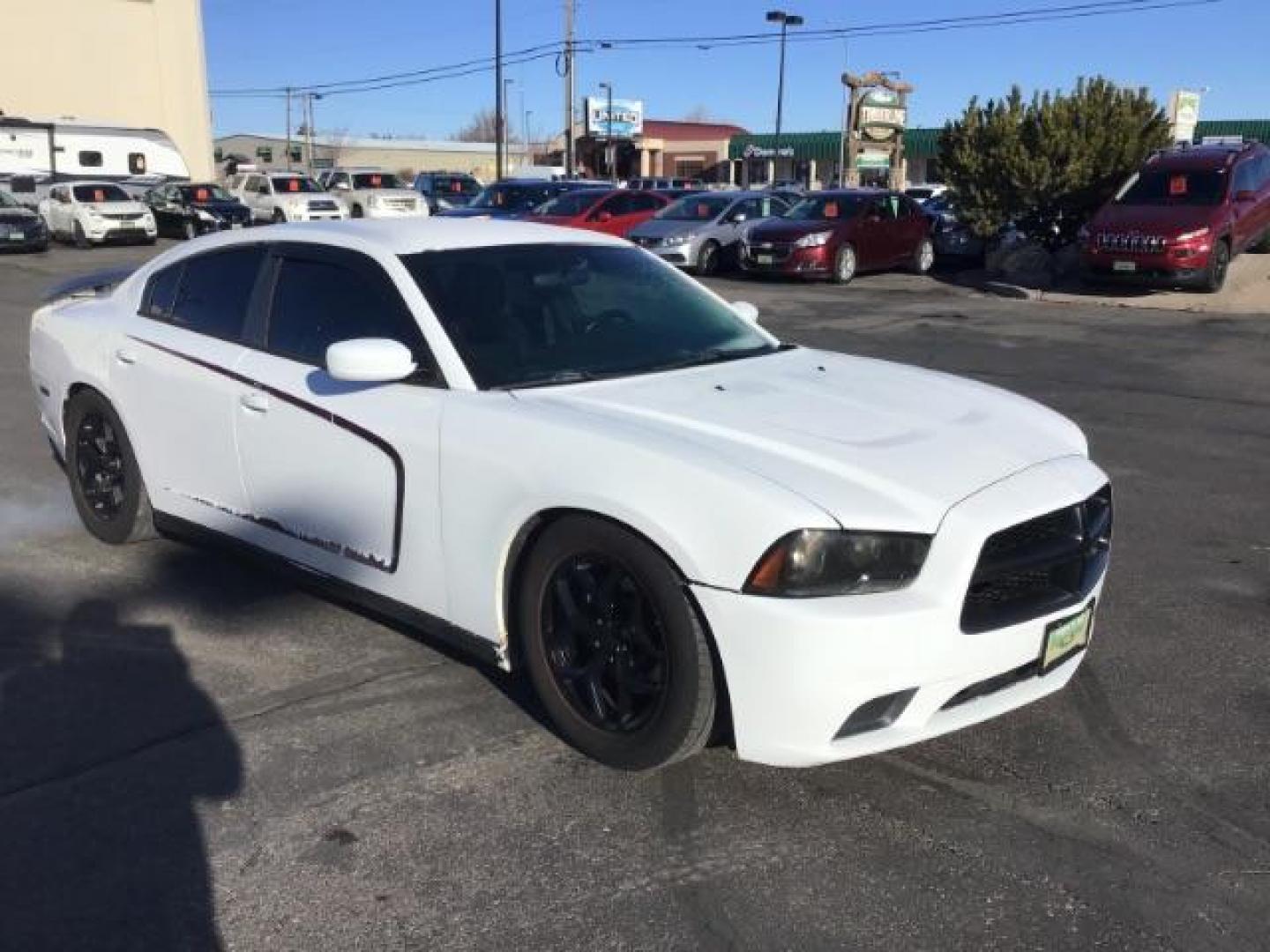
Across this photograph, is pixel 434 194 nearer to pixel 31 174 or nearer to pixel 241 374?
pixel 31 174

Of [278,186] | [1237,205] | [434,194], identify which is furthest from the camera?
[434,194]

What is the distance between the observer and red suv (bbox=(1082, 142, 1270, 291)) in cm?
1608

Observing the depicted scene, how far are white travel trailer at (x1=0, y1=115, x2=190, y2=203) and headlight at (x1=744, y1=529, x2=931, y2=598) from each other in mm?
32030

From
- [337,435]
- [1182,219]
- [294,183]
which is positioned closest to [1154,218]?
[1182,219]

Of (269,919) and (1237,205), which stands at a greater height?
(1237,205)

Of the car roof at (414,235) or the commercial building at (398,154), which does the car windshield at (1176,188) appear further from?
the commercial building at (398,154)

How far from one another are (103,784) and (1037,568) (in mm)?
2733

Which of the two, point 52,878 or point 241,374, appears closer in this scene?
point 52,878

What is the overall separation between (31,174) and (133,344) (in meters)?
31.6

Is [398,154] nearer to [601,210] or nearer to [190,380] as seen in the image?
[601,210]

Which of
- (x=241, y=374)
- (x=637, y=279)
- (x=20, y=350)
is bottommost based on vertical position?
(x=20, y=350)

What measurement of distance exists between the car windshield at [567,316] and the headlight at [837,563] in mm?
1187

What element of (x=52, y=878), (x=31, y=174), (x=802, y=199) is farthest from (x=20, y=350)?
(x=31, y=174)

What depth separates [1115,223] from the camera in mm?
16641
